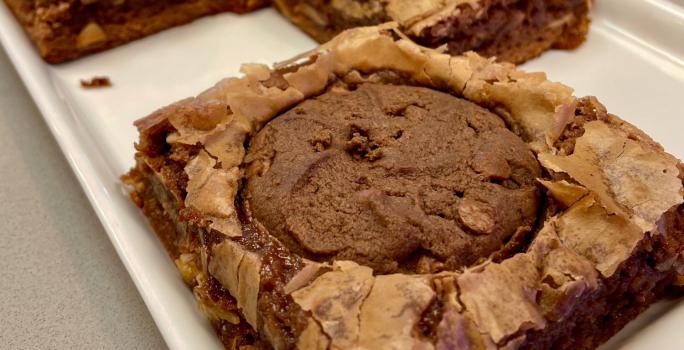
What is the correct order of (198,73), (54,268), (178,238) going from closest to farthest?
(178,238), (54,268), (198,73)

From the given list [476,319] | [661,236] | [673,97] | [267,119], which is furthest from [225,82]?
[673,97]

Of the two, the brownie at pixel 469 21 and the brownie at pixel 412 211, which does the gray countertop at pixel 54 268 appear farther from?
Answer: the brownie at pixel 469 21

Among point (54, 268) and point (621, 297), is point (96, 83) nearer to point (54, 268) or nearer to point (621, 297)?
point (54, 268)

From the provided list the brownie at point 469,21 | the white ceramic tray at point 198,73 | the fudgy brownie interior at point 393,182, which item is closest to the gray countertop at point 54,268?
the white ceramic tray at point 198,73

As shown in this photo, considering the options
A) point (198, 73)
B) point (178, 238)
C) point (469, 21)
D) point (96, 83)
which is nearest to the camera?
point (178, 238)

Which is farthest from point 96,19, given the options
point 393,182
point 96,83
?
point 393,182

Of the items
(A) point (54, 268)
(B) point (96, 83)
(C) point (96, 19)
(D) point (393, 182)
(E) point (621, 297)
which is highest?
(D) point (393, 182)

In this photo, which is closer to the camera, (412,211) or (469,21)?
(412,211)
